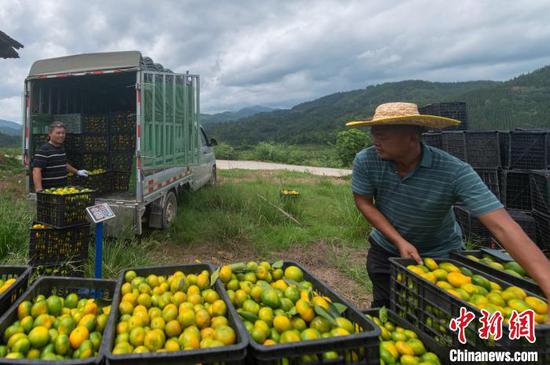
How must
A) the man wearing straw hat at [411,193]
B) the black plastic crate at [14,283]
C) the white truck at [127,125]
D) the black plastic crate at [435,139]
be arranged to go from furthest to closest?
1. the black plastic crate at [435,139]
2. the white truck at [127,125]
3. the man wearing straw hat at [411,193]
4. the black plastic crate at [14,283]

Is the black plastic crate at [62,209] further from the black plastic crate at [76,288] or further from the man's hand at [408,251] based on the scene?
the man's hand at [408,251]

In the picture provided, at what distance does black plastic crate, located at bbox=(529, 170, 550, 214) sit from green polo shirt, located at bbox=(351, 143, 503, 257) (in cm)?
292

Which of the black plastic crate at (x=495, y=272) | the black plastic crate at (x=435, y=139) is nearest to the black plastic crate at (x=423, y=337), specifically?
the black plastic crate at (x=495, y=272)

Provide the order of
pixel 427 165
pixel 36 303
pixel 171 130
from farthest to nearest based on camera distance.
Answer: pixel 171 130 < pixel 427 165 < pixel 36 303

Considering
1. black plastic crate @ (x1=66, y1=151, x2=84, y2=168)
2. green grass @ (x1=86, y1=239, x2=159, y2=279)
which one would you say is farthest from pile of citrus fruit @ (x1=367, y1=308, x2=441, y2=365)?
black plastic crate @ (x1=66, y1=151, x2=84, y2=168)

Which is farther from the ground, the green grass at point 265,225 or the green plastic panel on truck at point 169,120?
the green plastic panel on truck at point 169,120

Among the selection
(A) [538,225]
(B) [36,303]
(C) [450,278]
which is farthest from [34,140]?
(A) [538,225]

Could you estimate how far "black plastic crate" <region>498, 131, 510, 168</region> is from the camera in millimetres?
5531

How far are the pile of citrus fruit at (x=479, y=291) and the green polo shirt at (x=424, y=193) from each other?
37 cm

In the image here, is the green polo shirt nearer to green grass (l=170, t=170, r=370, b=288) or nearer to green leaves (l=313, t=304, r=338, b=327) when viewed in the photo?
green leaves (l=313, t=304, r=338, b=327)

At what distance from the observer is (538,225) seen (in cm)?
473

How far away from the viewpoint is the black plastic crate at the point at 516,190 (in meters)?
5.27

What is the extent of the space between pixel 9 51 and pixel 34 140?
6.06m

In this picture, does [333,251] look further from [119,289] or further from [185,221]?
[119,289]
